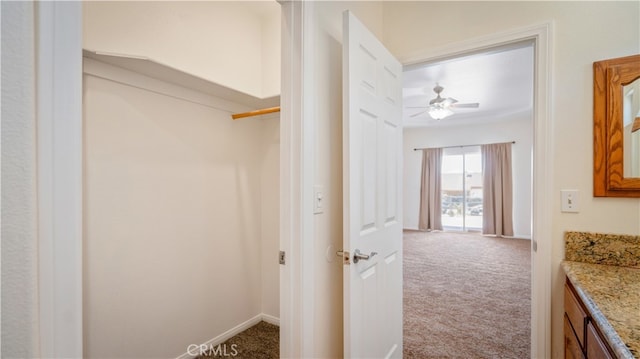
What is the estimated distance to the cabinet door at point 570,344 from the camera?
117 cm

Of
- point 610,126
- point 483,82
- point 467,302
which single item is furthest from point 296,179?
point 483,82

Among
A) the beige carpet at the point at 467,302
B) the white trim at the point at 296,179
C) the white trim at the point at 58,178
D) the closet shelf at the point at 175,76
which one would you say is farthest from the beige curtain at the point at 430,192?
the white trim at the point at 58,178

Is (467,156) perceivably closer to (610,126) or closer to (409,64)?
(409,64)

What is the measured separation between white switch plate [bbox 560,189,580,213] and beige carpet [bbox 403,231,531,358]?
1.27m

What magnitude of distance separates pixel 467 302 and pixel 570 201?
6.29 feet

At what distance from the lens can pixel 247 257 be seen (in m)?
2.63

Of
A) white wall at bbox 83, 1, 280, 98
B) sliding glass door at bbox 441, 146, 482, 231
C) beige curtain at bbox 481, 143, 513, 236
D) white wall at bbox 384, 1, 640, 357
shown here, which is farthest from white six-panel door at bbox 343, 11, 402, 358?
sliding glass door at bbox 441, 146, 482, 231

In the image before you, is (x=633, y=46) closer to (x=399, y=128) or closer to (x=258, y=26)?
(x=399, y=128)

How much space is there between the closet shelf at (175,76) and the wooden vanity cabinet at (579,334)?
2.13m

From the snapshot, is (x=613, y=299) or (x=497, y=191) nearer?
(x=613, y=299)

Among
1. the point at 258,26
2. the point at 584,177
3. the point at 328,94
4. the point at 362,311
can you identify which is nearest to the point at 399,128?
the point at 328,94

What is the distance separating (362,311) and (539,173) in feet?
3.79

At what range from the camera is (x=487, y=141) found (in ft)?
22.1

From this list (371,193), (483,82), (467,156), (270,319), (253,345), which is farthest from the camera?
(467,156)
